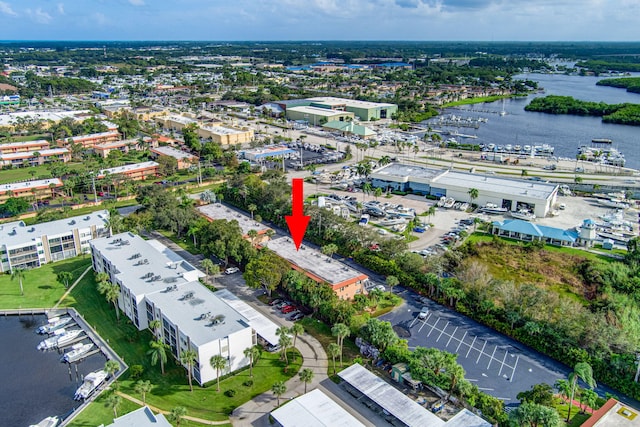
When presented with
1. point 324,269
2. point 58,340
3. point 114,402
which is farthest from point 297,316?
point 58,340

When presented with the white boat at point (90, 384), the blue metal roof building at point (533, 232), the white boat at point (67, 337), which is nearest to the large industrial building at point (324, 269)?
the white boat at point (90, 384)

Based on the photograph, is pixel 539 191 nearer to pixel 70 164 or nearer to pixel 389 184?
pixel 389 184

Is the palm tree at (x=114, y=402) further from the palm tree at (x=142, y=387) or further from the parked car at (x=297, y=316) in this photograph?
the parked car at (x=297, y=316)

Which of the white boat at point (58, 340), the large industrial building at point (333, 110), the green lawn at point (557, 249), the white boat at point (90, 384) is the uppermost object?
the large industrial building at point (333, 110)

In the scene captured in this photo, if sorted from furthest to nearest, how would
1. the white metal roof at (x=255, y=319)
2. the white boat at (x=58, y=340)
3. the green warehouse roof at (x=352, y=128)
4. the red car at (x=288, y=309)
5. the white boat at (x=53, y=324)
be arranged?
the green warehouse roof at (x=352, y=128) → the red car at (x=288, y=309) → the white boat at (x=53, y=324) → the white boat at (x=58, y=340) → the white metal roof at (x=255, y=319)

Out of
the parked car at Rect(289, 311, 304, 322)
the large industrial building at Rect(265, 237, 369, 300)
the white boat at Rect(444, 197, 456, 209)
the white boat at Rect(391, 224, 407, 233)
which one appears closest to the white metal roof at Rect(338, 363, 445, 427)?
the parked car at Rect(289, 311, 304, 322)

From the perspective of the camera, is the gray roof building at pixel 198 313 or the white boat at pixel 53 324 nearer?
the gray roof building at pixel 198 313

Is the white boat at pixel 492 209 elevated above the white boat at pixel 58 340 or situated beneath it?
elevated above
